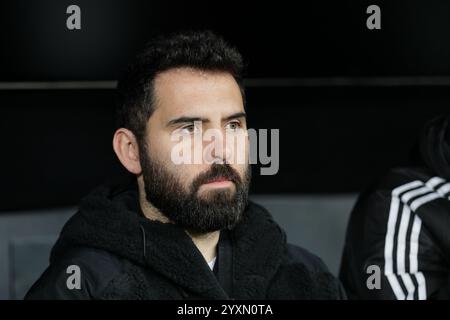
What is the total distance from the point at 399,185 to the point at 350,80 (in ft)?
1.41

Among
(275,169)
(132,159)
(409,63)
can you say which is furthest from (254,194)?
(132,159)

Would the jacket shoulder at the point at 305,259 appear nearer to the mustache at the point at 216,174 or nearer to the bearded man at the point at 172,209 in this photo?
the bearded man at the point at 172,209

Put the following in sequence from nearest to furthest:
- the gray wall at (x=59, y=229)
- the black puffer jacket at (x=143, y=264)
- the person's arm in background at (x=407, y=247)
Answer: the black puffer jacket at (x=143, y=264) → the person's arm in background at (x=407, y=247) → the gray wall at (x=59, y=229)

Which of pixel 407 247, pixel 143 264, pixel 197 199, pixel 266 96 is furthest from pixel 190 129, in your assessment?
pixel 266 96

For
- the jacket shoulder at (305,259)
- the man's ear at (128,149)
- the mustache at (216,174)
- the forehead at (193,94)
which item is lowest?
the jacket shoulder at (305,259)

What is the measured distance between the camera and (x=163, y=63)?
1.38 meters

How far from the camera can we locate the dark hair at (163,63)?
4.52 ft

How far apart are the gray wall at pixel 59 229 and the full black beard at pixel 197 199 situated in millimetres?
613

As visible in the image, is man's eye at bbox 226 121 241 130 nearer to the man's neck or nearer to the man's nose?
the man's nose

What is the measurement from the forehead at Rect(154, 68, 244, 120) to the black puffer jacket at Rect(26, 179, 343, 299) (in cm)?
20

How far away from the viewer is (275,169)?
6.97 feet

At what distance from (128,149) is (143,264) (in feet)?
0.74

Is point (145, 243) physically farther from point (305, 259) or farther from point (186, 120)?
point (305, 259)

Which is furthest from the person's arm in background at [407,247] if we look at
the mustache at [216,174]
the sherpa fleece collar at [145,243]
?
the mustache at [216,174]
